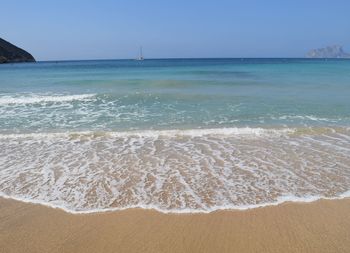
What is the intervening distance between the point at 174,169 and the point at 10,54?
412 ft

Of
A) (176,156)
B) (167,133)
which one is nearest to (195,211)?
(176,156)

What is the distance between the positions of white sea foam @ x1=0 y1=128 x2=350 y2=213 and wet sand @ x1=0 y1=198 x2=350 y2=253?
0.93 feet

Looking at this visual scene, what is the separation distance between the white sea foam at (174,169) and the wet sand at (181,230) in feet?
0.93

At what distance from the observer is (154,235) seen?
418cm

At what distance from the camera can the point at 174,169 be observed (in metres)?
6.58

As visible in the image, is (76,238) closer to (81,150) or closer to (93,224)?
(93,224)

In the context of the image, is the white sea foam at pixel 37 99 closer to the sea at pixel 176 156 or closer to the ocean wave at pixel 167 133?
the sea at pixel 176 156

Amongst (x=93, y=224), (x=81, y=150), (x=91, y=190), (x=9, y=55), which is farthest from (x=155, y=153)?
(x=9, y=55)

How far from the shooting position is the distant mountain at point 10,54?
108 metres

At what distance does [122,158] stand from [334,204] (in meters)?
4.23

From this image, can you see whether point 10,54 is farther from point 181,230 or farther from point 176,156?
point 181,230

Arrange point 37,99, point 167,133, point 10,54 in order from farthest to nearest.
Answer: point 10,54, point 37,99, point 167,133

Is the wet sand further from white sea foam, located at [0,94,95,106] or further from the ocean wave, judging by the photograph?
white sea foam, located at [0,94,95,106]

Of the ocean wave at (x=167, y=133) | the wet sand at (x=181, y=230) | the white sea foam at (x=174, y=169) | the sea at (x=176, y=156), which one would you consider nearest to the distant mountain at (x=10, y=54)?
the sea at (x=176, y=156)
